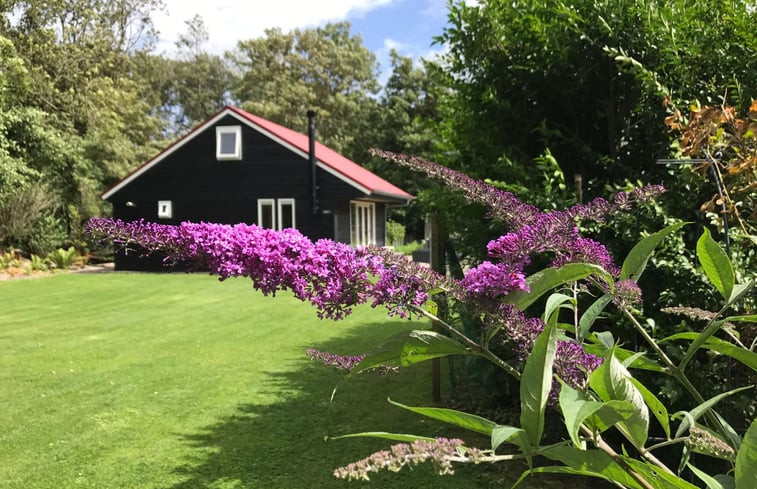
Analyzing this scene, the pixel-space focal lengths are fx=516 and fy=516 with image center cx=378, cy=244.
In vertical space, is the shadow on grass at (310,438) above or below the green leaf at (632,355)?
below

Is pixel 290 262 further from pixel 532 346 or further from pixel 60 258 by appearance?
pixel 60 258

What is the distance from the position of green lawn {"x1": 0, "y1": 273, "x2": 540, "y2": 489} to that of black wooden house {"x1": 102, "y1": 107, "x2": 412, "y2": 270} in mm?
8483

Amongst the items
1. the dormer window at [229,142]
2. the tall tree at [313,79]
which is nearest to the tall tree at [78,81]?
the dormer window at [229,142]

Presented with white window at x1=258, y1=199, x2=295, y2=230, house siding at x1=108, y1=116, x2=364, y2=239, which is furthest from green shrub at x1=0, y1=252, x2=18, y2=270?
white window at x1=258, y1=199, x2=295, y2=230

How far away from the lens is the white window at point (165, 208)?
17234 millimetres

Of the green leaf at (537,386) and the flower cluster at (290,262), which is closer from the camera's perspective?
the green leaf at (537,386)

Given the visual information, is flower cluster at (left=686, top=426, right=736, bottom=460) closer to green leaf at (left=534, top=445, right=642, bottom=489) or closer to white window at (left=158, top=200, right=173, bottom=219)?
green leaf at (left=534, top=445, right=642, bottom=489)

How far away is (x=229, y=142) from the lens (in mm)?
16953

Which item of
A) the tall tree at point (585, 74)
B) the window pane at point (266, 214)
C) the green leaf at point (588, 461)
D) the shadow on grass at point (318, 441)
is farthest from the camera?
the window pane at point (266, 214)

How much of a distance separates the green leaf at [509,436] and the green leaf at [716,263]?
2.04 ft

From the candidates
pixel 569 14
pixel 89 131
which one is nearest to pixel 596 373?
pixel 569 14

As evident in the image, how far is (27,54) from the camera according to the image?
69.4 ft

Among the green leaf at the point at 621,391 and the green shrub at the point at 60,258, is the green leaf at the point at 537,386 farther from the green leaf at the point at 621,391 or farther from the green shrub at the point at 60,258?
the green shrub at the point at 60,258

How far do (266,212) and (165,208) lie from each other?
3434 millimetres
